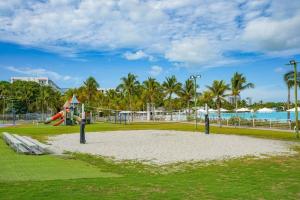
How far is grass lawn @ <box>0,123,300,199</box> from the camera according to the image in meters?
8.26

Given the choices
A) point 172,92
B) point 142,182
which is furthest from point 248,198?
point 172,92

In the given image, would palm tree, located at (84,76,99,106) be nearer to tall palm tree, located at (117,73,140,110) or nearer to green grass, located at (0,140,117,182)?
tall palm tree, located at (117,73,140,110)

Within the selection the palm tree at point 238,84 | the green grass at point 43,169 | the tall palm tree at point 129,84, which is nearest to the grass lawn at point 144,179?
the green grass at point 43,169

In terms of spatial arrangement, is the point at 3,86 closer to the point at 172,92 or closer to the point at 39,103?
the point at 39,103

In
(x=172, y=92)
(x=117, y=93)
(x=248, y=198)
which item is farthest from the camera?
(x=117, y=93)

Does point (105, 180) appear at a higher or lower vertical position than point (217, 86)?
lower

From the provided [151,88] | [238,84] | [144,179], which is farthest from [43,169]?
[151,88]

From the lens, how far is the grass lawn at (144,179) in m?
8.26

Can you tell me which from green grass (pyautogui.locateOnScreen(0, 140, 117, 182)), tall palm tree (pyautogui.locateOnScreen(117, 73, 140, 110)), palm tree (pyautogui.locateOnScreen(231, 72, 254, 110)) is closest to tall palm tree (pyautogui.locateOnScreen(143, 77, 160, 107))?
tall palm tree (pyautogui.locateOnScreen(117, 73, 140, 110))

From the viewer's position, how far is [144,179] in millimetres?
10500

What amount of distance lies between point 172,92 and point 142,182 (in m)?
79.3

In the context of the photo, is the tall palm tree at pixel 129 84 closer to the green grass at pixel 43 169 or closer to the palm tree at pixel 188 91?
the palm tree at pixel 188 91

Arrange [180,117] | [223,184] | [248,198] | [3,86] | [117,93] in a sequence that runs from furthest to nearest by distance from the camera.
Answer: [117,93]
[3,86]
[180,117]
[223,184]
[248,198]

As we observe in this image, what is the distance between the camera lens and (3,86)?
9631 centimetres
